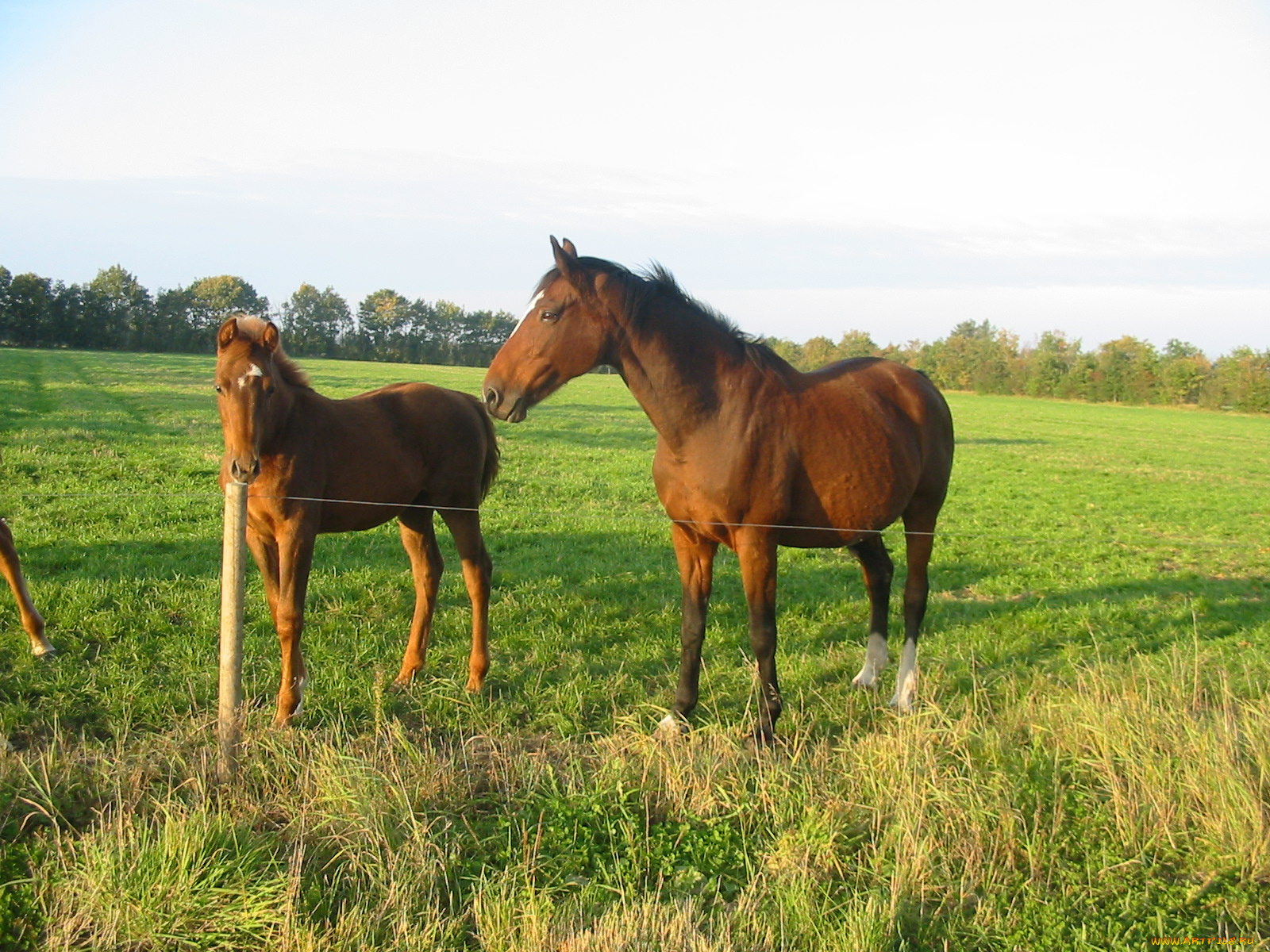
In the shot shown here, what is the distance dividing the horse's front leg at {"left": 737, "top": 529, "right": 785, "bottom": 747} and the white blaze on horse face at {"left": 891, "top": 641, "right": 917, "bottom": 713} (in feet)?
2.88

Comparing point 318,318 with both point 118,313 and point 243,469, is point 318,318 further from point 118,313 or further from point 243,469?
point 243,469

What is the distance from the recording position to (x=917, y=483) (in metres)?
5.59

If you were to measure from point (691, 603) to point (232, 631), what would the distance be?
2358 millimetres

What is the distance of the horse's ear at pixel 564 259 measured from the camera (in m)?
4.31

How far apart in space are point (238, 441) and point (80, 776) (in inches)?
64.2

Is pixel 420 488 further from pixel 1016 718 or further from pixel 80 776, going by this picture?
pixel 1016 718

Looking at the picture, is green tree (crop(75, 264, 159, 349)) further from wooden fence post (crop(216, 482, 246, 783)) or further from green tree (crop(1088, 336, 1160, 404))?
green tree (crop(1088, 336, 1160, 404))

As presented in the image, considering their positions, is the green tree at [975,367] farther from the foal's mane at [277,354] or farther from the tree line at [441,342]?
the foal's mane at [277,354]

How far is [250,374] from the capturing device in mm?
4340

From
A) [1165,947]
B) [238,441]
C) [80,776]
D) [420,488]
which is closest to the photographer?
[1165,947]

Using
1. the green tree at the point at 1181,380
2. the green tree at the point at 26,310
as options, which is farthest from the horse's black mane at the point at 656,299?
the green tree at the point at 1181,380

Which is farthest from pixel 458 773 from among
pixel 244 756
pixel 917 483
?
pixel 917 483

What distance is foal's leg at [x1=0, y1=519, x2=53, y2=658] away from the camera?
512 cm

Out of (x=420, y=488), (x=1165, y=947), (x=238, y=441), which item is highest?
(x=238, y=441)
